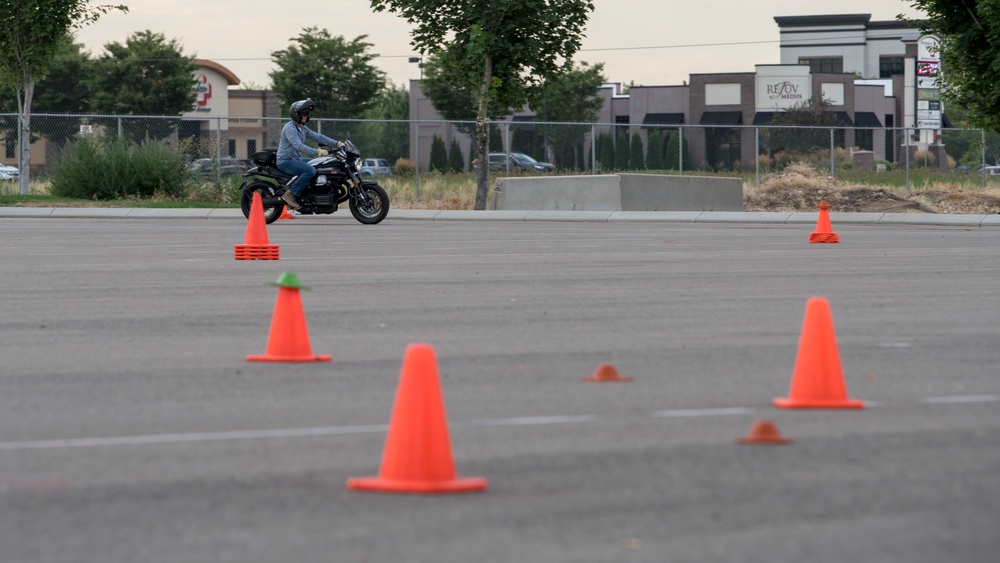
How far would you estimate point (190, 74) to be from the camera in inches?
2953

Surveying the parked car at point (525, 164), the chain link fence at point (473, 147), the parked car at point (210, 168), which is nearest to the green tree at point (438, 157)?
the chain link fence at point (473, 147)

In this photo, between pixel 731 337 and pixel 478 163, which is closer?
pixel 731 337

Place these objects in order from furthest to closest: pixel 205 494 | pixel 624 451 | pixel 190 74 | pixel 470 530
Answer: pixel 190 74, pixel 624 451, pixel 205 494, pixel 470 530

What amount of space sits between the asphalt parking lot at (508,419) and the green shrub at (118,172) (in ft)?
52.4

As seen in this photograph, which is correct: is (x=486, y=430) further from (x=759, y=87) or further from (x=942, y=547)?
(x=759, y=87)

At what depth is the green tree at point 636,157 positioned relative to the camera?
41.5m

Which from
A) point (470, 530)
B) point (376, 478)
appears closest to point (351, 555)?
point (470, 530)

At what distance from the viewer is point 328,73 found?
75.2 meters

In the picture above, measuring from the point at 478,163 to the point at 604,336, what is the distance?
21.4 m

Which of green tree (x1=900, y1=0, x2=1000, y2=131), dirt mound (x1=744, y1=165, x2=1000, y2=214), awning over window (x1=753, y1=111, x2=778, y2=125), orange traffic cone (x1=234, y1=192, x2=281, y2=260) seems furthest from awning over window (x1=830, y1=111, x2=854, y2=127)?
orange traffic cone (x1=234, y1=192, x2=281, y2=260)

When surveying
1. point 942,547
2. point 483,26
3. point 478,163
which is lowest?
A: point 942,547

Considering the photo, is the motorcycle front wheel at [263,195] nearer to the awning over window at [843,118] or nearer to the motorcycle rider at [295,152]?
the motorcycle rider at [295,152]

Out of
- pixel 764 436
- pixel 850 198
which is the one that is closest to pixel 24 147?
pixel 850 198

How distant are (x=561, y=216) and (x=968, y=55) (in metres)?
8.19
